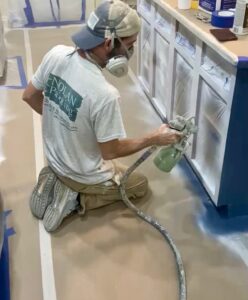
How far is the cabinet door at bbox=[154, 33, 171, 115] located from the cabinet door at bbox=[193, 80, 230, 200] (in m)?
0.54

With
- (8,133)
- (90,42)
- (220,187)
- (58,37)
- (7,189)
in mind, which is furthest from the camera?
(58,37)

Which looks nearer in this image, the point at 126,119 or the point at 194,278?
the point at 194,278

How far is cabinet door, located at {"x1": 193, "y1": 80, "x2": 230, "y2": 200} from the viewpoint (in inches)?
74.0

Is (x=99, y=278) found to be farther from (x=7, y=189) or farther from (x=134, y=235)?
(x=7, y=189)

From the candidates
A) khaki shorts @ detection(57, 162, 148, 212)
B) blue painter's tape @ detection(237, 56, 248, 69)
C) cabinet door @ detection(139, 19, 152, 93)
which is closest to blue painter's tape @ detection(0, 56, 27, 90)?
cabinet door @ detection(139, 19, 152, 93)

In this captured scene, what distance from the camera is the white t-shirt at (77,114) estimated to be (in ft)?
5.57

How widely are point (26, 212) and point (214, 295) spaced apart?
1.02 m

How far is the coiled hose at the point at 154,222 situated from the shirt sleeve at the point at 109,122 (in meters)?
0.26

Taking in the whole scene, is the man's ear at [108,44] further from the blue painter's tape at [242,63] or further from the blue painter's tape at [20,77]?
the blue painter's tape at [20,77]

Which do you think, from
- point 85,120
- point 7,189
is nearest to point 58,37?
point 7,189

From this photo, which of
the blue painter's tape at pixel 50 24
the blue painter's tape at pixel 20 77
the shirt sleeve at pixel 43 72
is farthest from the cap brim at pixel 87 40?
the blue painter's tape at pixel 50 24

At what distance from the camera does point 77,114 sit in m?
1.77

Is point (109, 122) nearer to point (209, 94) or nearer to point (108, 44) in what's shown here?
point (108, 44)

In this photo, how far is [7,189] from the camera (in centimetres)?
230
